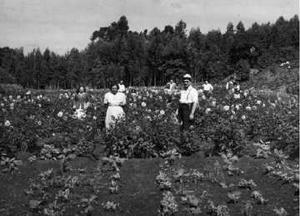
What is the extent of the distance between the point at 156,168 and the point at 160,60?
64.7 metres

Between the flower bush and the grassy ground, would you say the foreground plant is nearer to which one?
the grassy ground

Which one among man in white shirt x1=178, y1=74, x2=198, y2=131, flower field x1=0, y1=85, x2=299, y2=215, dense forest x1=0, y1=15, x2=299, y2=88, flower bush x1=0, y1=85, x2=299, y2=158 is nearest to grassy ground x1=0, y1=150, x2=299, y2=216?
flower field x1=0, y1=85, x2=299, y2=215

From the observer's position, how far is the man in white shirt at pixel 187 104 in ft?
33.4

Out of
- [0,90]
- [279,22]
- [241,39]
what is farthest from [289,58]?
[0,90]

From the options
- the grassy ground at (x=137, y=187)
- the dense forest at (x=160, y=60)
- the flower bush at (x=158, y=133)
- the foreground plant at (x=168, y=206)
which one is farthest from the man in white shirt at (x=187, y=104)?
the dense forest at (x=160, y=60)

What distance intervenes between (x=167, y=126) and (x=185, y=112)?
0.92m

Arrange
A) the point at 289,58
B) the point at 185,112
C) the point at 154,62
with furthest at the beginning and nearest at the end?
1. the point at 154,62
2. the point at 289,58
3. the point at 185,112

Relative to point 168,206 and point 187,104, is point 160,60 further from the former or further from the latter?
point 168,206

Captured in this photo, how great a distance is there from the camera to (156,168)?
340 inches

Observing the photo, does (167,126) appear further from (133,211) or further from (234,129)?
(133,211)

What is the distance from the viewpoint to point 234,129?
962 centimetres

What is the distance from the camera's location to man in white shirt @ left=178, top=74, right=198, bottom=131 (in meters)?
10.2

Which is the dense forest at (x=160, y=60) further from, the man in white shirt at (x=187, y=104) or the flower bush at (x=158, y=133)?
the man in white shirt at (x=187, y=104)

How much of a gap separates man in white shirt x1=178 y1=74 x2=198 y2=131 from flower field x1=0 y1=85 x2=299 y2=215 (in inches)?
14.6
